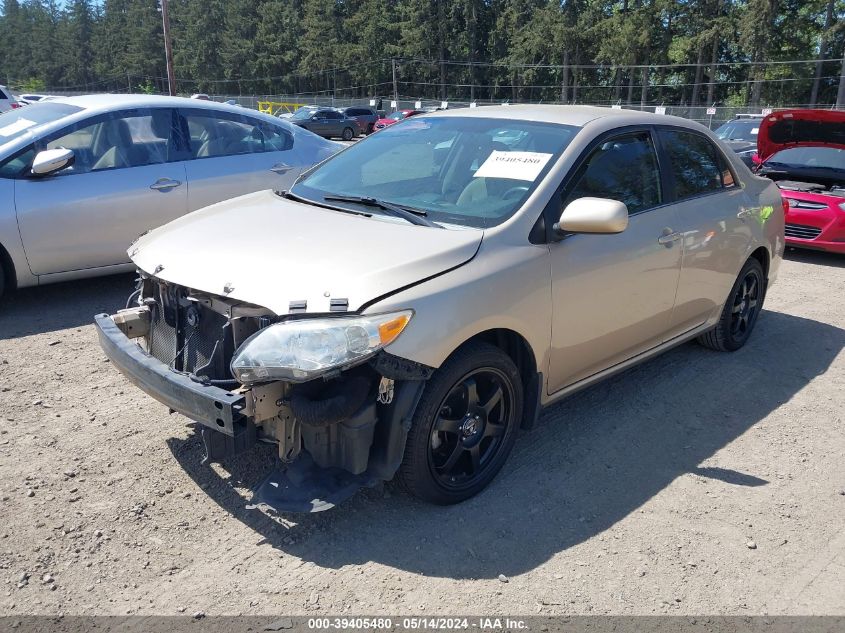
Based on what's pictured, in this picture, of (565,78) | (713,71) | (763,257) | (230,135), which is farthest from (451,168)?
(565,78)

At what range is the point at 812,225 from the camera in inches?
337

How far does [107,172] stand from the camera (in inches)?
232

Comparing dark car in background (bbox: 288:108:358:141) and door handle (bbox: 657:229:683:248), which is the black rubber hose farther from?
dark car in background (bbox: 288:108:358:141)

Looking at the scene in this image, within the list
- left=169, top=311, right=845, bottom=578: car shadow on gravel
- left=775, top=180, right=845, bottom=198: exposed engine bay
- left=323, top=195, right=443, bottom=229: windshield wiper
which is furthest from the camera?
left=775, top=180, right=845, bottom=198: exposed engine bay

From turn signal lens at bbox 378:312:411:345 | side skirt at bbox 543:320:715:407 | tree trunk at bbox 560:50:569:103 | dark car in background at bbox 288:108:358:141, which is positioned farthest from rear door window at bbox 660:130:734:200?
tree trunk at bbox 560:50:569:103

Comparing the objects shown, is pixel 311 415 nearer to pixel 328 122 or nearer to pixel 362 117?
pixel 328 122

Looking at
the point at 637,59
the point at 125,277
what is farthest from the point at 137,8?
the point at 125,277

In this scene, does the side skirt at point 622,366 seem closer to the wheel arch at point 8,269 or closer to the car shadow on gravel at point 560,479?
the car shadow on gravel at point 560,479

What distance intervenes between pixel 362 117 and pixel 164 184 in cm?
3344

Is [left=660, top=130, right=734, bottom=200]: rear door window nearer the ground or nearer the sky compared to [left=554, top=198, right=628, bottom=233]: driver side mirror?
nearer the sky

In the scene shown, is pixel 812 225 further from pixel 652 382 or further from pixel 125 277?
pixel 125 277

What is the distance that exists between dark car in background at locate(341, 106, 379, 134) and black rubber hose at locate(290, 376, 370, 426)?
118 ft

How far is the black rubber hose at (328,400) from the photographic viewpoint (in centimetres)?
274

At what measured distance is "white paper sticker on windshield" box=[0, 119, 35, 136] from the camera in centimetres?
591
